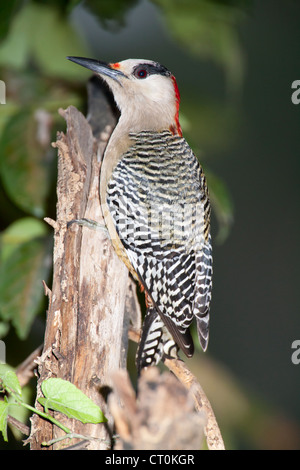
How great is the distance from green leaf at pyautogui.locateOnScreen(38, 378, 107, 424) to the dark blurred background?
538 mm

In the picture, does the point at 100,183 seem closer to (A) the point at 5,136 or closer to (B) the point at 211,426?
(A) the point at 5,136

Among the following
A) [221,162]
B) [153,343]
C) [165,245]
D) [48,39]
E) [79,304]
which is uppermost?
[48,39]

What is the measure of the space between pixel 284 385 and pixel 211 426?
2.41 metres

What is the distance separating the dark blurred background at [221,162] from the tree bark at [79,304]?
300 millimetres

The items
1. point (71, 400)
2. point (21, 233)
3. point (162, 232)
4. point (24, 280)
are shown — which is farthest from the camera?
point (21, 233)

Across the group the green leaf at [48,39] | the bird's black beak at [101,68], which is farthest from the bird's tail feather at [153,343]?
the green leaf at [48,39]

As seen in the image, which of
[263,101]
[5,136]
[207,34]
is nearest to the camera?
[5,136]

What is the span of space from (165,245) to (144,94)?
1.94ft

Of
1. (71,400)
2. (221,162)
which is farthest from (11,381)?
(221,162)

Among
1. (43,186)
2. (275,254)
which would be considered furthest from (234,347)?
(43,186)

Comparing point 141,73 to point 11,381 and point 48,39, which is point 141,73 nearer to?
point 48,39

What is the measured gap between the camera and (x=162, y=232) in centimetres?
144

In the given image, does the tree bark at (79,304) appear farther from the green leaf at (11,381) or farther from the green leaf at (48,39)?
the green leaf at (48,39)

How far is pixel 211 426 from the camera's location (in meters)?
1.16
